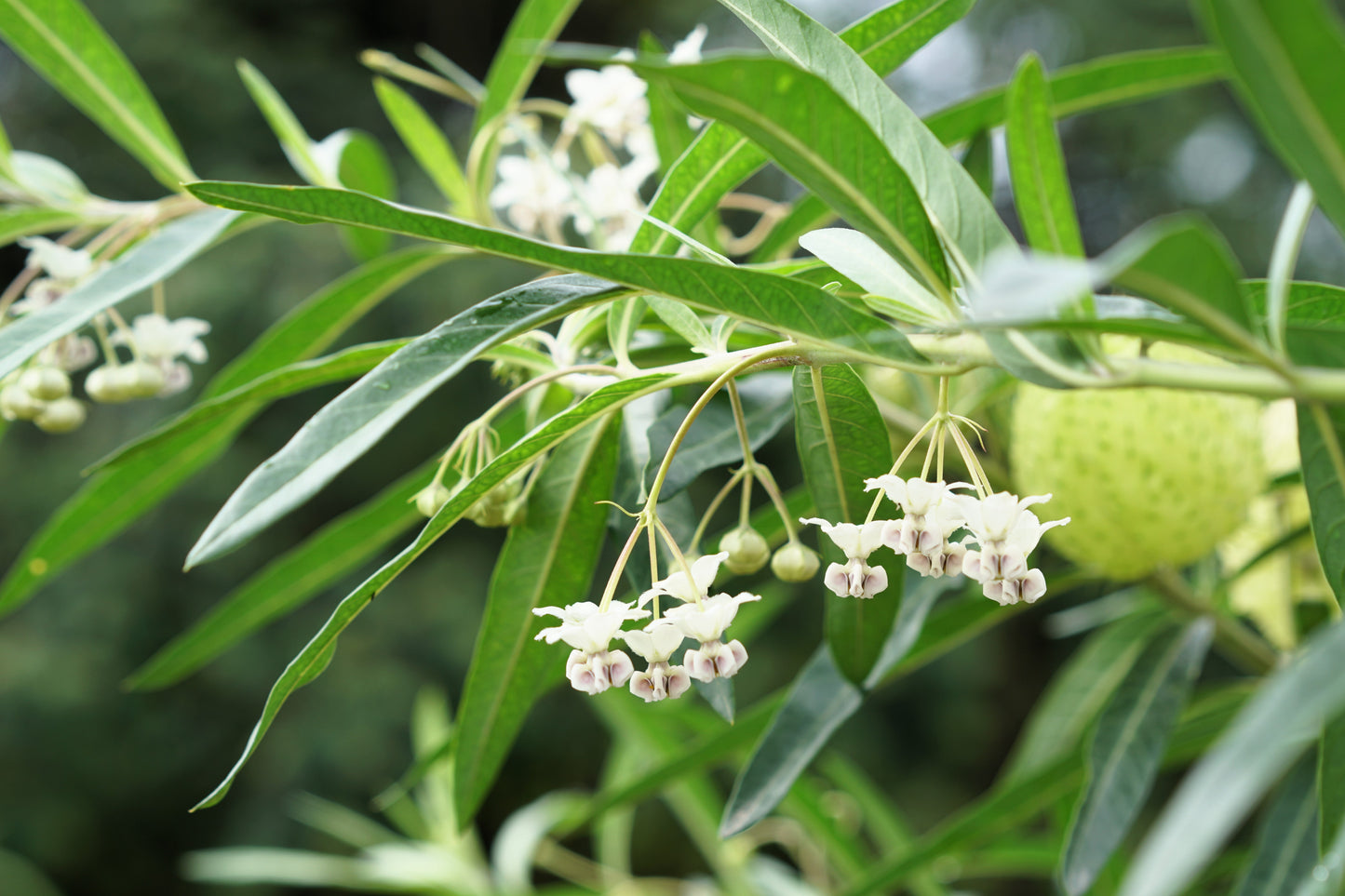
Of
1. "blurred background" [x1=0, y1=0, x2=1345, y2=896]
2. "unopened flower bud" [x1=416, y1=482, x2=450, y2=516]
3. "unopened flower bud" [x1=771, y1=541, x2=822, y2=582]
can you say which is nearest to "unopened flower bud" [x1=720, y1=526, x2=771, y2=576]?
"unopened flower bud" [x1=771, y1=541, x2=822, y2=582]

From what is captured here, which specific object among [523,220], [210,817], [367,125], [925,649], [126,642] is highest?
[523,220]

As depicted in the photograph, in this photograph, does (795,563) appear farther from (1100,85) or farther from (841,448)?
(1100,85)

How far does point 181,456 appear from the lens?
1.93ft

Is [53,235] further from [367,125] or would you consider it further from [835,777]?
[367,125]

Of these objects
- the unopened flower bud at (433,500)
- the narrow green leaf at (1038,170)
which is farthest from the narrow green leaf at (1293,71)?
the unopened flower bud at (433,500)

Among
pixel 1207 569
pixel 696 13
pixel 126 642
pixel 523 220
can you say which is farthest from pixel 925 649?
pixel 696 13

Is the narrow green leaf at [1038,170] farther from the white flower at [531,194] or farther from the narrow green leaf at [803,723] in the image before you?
the white flower at [531,194]

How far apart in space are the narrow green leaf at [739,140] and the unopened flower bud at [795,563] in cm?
13

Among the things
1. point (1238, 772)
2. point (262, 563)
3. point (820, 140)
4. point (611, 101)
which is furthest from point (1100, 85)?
point (262, 563)

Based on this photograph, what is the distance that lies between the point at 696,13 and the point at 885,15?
274cm

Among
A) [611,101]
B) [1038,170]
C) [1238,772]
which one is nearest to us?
[1238,772]

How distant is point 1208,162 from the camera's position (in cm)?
327

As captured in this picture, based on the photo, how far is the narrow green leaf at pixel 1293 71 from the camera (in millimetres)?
200

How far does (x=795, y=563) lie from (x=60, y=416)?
0.34 meters
